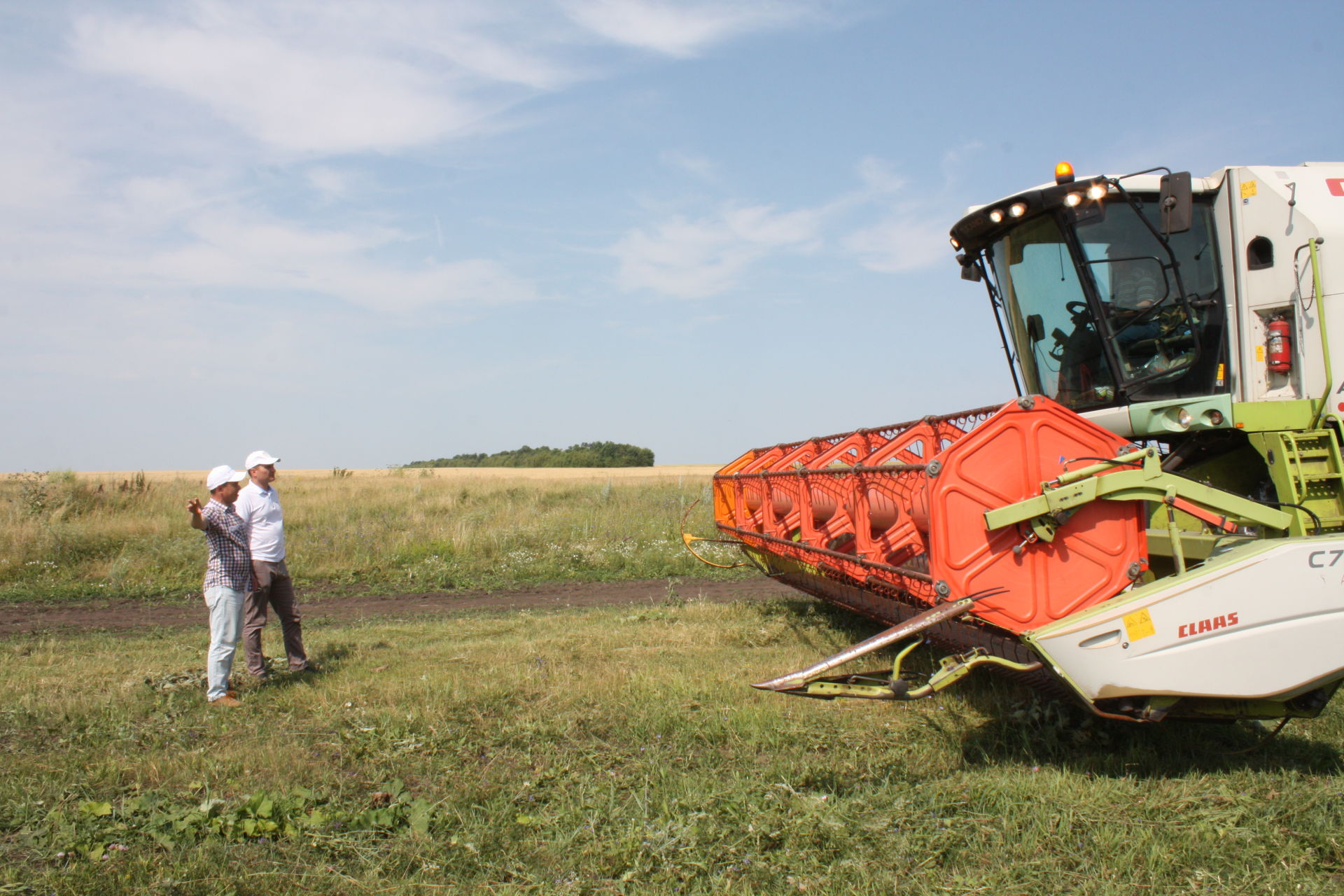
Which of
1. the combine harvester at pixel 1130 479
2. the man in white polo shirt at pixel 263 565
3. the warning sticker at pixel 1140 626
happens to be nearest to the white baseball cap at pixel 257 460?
the man in white polo shirt at pixel 263 565

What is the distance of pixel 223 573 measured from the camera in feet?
20.0

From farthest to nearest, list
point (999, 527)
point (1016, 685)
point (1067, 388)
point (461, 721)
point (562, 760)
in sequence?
1. point (1067, 388)
2. point (1016, 685)
3. point (461, 721)
4. point (562, 760)
5. point (999, 527)

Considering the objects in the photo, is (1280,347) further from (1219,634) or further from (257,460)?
(257,460)

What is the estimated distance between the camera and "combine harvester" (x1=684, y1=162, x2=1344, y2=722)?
385 centimetres

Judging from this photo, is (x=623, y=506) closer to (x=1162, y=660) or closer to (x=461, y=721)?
(x=461, y=721)

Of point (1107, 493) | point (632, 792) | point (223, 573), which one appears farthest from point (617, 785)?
point (223, 573)

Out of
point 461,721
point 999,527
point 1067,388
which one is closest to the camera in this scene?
point 999,527

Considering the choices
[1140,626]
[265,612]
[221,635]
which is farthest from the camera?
[265,612]

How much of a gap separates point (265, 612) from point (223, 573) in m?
0.70

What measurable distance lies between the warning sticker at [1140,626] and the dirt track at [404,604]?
21.8 feet

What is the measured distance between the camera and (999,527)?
4191 mm

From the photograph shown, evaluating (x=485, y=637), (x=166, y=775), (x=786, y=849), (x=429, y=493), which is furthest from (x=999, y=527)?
(x=429, y=493)

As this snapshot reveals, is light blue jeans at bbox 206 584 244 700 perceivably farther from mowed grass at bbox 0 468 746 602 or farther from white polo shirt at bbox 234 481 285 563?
mowed grass at bbox 0 468 746 602

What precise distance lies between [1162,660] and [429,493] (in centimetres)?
1751
